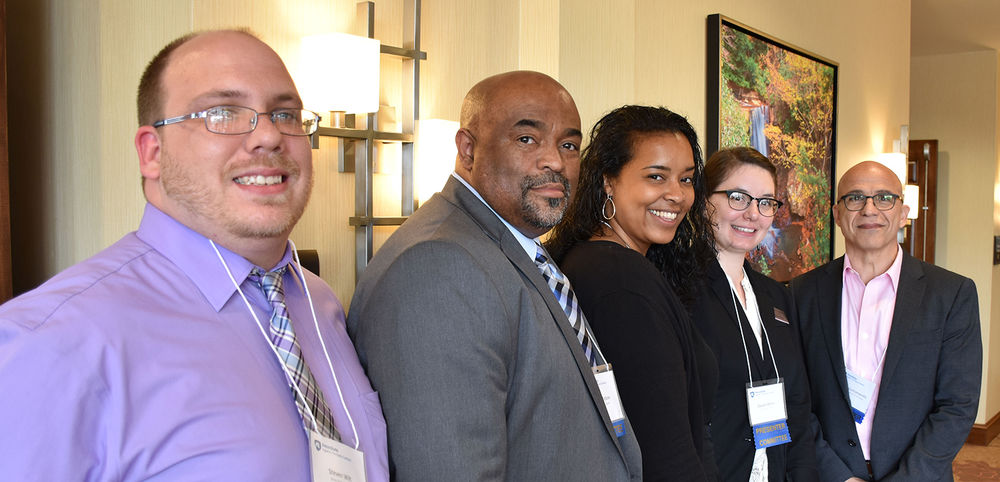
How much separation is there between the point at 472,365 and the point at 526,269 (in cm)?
27

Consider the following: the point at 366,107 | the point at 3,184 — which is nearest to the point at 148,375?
the point at 3,184

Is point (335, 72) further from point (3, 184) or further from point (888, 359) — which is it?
point (888, 359)

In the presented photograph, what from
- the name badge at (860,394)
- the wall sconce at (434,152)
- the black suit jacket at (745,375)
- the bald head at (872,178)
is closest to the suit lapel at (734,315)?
the black suit jacket at (745,375)

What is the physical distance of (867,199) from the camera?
8.90 ft

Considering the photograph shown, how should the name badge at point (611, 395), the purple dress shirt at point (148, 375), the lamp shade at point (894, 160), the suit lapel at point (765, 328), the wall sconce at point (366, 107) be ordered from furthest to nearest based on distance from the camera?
the lamp shade at point (894, 160) → the wall sconce at point (366, 107) → the suit lapel at point (765, 328) → the name badge at point (611, 395) → the purple dress shirt at point (148, 375)

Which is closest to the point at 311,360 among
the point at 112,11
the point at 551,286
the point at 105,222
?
the point at 551,286

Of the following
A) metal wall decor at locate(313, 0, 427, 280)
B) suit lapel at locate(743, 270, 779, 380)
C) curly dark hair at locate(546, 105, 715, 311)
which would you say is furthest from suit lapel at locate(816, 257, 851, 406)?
metal wall decor at locate(313, 0, 427, 280)

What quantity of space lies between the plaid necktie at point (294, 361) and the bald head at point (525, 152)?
0.55 m

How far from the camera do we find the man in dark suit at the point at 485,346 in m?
1.21

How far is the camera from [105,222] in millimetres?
2137

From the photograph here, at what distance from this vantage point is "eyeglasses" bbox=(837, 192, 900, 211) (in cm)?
271

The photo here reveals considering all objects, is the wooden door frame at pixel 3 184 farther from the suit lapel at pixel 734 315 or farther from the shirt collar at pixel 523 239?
the suit lapel at pixel 734 315

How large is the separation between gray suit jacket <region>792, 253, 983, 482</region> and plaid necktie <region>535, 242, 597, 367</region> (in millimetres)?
1401

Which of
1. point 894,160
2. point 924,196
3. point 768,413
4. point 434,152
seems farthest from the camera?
point 924,196
